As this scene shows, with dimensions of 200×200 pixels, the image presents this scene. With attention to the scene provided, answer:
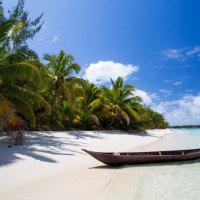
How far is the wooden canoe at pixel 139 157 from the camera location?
7.72 meters

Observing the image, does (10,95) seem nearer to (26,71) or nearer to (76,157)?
(26,71)

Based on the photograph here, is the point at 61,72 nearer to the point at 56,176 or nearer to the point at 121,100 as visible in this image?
the point at 121,100

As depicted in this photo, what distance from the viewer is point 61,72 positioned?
61.6 ft

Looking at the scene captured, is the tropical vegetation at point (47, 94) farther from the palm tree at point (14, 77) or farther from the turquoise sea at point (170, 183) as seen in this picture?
the turquoise sea at point (170, 183)

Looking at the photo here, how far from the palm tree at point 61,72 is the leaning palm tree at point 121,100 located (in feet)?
21.6

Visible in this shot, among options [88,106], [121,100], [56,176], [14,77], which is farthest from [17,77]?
[121,100]

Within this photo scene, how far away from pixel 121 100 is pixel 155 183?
774 inches

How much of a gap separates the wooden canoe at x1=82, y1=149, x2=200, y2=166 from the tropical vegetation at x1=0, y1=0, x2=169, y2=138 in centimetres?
360

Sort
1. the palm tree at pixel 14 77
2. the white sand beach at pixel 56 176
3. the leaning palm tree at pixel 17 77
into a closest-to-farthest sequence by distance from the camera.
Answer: the white sand beach at pixel 56 176, the palm tree at pixel 14 77, the leaning palm tree at pixel 17 77

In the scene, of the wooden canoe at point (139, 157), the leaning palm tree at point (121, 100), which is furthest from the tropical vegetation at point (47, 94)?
the wooden canoe at point (139, 157)

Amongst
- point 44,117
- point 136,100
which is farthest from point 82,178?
point 136,100

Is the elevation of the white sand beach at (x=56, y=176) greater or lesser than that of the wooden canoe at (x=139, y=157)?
lesser

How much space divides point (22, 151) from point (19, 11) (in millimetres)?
12938

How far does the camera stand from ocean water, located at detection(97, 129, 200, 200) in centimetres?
513
